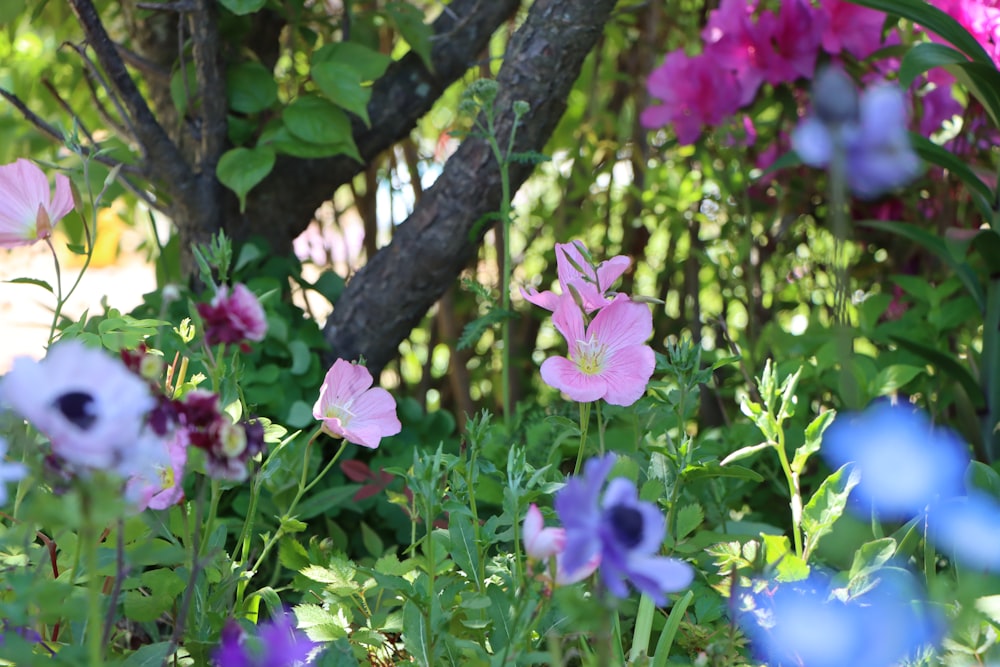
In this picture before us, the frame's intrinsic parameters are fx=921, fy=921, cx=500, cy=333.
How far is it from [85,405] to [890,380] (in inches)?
31.8

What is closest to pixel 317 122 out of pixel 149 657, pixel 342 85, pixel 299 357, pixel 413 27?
pixel 342 85

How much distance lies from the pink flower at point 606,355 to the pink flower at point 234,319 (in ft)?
0.77

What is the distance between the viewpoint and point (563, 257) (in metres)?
0.67

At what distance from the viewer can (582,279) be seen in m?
0.64

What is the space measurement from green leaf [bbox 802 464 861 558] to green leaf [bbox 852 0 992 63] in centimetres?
55

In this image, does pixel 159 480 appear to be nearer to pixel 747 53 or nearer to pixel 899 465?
pixel 899 465

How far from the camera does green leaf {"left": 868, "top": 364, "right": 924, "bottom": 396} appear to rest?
37.0 inches

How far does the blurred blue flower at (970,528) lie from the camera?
20.4 inches

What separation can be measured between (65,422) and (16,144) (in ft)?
4.12

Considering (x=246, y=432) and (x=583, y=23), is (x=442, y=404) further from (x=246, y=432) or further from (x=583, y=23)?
(x=246, y=432)

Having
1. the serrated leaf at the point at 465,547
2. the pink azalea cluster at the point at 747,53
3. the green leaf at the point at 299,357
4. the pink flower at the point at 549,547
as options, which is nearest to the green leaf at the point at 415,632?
the serrated leaf at the point at 465,547

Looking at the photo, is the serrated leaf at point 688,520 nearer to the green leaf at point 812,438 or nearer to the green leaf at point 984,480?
the green leaf at point 812,438

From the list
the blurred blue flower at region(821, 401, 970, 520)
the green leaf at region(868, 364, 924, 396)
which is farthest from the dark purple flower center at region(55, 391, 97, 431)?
the green leaf at region(868, 364, 924, 396)

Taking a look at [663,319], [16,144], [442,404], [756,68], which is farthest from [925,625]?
[16,144]
